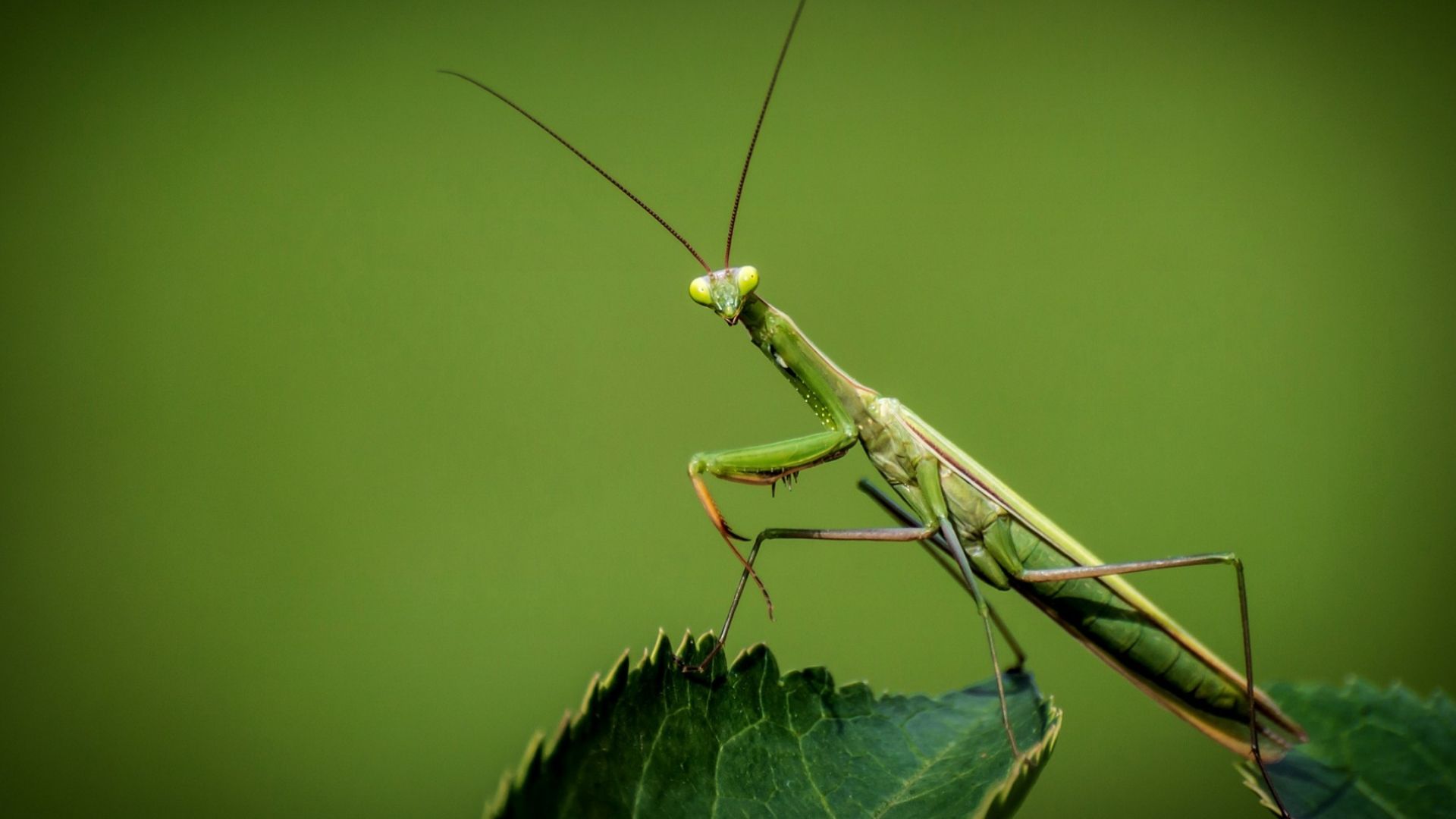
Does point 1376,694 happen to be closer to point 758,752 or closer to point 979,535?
point 979,535

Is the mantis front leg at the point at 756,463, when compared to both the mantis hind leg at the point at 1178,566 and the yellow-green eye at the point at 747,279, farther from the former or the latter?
the mantis hind leg at the point at 1178,566

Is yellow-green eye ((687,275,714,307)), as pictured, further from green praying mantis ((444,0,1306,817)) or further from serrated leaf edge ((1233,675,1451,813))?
serrated leaf edge ((1233,675,1451,813))

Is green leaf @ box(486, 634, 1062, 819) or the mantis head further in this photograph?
the mantis head

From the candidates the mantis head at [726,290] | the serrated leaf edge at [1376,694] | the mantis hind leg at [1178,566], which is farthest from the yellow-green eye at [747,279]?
the serrated leaf edge at [1376,694]

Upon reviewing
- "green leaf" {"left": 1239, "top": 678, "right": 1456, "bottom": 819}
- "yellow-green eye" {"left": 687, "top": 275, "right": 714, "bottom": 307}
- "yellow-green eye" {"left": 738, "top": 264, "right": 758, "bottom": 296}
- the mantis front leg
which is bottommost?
"green leaf" {"left": 1239, "top": 678, "right": 1456, "bottom": 819}

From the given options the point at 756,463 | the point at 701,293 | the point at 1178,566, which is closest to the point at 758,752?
the point at 756,463

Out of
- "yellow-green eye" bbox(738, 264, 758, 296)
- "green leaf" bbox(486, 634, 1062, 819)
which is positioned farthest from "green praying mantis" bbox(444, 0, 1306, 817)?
"green leaf" bbox(486, 634, 1062, 819)

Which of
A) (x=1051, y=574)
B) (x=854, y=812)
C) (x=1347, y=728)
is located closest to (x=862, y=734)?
(x=854, y=812)
